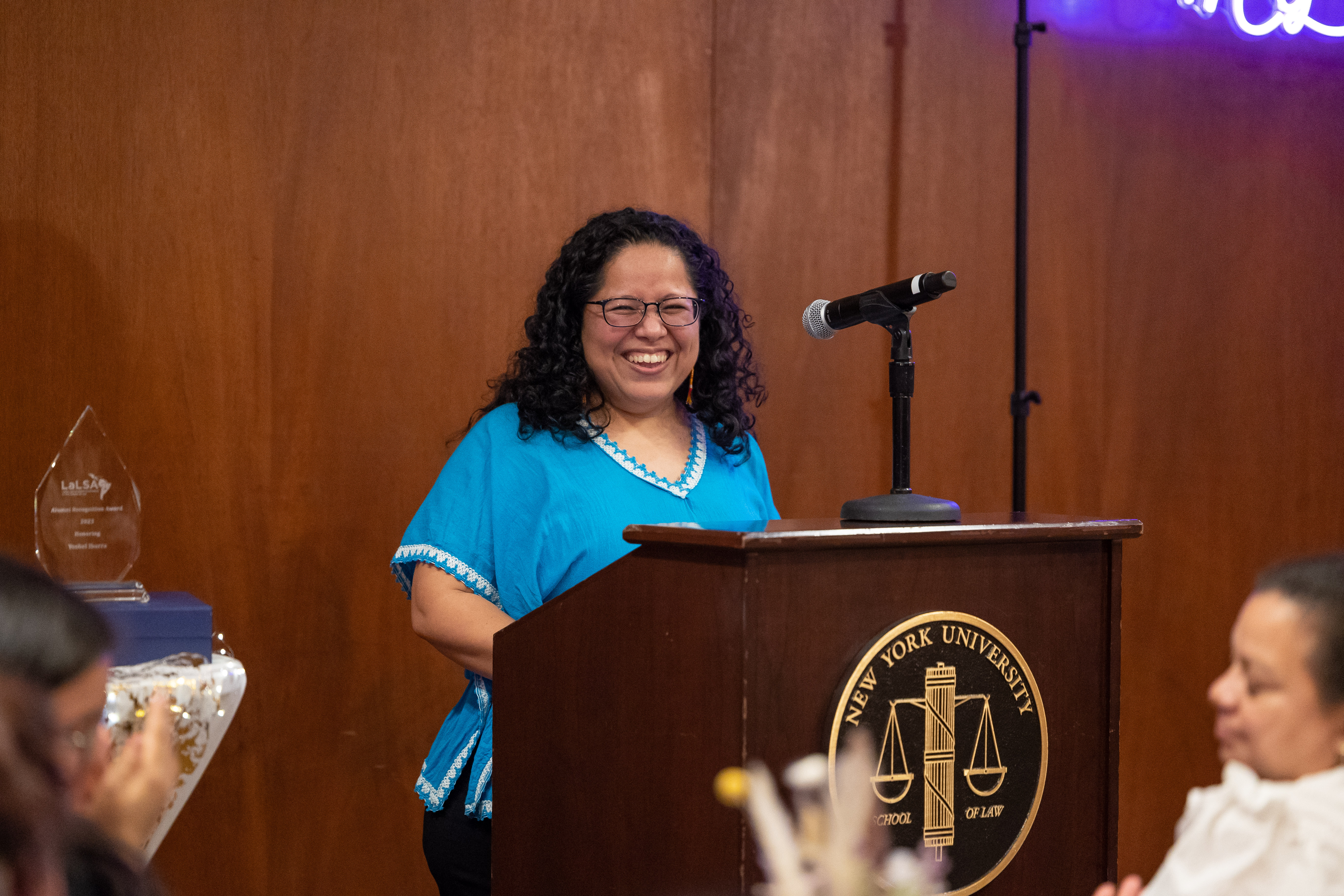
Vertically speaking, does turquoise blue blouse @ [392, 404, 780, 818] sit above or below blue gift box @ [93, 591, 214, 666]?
above

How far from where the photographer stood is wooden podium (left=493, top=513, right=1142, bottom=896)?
4.24 ft

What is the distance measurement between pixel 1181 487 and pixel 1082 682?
7.91 ft

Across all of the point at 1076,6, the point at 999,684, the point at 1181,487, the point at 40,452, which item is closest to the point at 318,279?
the point at 40,452

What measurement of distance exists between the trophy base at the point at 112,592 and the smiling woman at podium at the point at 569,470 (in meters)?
0.36

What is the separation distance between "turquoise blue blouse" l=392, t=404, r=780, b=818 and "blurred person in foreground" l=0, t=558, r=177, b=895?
2.59 feet

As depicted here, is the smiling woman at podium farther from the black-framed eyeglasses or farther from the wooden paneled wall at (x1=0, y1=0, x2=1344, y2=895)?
the wooden paneled wall at (x1=0, y1=0, x2=1344, y2=895)

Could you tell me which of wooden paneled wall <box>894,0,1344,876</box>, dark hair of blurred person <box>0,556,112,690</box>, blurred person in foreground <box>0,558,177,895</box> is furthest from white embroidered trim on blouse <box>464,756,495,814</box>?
wooden paneled wall <box>894,0,1344,876</box>

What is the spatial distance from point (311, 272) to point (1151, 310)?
2240 millimetres

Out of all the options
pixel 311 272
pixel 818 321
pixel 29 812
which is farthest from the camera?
pixel 311 272

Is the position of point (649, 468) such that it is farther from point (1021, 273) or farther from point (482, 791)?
point (1021, 273)

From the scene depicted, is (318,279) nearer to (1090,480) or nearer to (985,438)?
(985,438)

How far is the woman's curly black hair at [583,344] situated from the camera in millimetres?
2002

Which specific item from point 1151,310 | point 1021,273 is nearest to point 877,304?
point 1021,273

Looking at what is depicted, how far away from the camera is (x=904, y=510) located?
146cm
